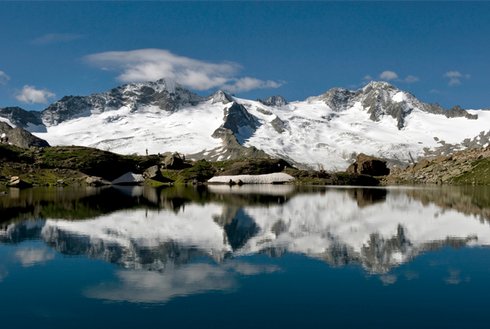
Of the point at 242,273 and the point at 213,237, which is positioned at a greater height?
the point at 213,237

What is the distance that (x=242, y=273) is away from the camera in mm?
54406

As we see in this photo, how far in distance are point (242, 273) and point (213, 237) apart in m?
26.0

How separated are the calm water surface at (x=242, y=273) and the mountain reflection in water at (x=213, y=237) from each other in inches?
9.6

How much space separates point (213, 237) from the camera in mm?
80062

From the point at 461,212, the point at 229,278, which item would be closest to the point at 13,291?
the point at 229,278

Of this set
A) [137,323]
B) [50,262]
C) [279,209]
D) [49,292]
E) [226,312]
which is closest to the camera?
[137,323]

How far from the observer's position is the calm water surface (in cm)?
3966

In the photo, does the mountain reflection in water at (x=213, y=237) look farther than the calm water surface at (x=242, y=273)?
Yes

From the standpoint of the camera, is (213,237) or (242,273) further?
(213,237)

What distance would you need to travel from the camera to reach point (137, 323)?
37719mm

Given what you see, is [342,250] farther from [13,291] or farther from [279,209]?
[279,209]

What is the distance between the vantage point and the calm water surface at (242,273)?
39656mm

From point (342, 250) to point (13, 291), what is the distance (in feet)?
124

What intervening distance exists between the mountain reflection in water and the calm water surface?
0.24m
